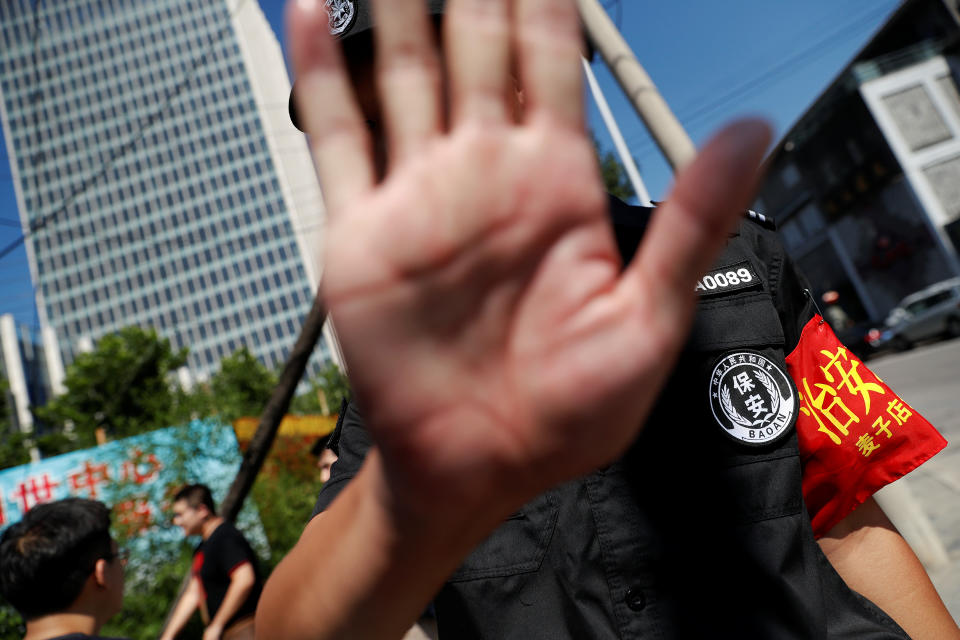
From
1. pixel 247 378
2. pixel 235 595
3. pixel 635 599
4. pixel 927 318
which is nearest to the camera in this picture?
pixel 635 599

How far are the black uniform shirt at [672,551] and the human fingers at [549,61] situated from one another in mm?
650

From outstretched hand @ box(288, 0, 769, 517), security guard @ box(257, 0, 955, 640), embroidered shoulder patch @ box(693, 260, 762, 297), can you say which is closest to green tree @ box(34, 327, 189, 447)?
embroidered shoulder patch @ box(693, 260, 762, 297)

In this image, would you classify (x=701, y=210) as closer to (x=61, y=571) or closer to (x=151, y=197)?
(x=61, y=571)

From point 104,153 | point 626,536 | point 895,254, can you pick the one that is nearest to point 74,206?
Result: point 104,153

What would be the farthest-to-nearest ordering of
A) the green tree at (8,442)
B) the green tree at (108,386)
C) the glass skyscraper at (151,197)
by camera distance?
the glass skyscraper at (151,197) → the green tree at (108,386) → the green tree at (8,442)

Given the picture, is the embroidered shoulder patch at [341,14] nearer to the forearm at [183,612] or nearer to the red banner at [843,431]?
the red banner at [843,431]

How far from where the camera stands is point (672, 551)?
0.97 metres

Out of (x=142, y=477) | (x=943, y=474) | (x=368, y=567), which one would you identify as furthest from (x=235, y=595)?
(x=943, y=474)

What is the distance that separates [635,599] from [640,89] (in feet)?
12.2

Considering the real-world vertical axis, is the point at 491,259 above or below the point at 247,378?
below

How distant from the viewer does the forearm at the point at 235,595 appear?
12.1ft

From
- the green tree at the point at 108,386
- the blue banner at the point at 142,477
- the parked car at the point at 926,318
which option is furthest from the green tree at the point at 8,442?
the parked car at the point at 926,318

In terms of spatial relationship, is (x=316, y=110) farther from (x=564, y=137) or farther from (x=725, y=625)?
(x=725, y=625)

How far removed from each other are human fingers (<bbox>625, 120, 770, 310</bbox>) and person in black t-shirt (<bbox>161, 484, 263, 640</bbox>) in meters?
3.87
